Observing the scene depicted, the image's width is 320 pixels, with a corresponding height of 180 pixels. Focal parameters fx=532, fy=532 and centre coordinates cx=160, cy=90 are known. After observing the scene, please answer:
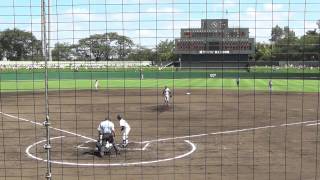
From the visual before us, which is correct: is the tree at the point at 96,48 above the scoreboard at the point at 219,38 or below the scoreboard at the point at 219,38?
below

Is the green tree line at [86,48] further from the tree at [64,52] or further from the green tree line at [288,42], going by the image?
the green tree line at [288,42]

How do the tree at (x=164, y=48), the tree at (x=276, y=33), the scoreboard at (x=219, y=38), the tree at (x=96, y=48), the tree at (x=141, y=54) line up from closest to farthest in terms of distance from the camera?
1. the tree at (x=276, y=33)
2. the tree at (x=96, y=48)
3. the tree at (x=141, y=54)
4. the tree at (x=164, y=48)
5. the scoreboard at (x=219, y=38)

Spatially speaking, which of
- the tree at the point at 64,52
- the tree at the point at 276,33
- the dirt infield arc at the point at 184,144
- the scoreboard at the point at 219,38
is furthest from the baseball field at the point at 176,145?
the tree at the point at 276,33

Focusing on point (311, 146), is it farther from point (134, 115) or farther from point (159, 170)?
Answer: point (134, 115)

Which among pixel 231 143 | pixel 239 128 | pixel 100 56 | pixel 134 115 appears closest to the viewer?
pixel 100 56

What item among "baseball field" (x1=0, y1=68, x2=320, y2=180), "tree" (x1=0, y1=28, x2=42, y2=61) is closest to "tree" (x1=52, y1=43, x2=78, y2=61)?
"tree" (x1=0, y1=28, x2=42, y2=61)

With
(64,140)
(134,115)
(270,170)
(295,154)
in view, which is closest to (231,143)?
(295,154)
